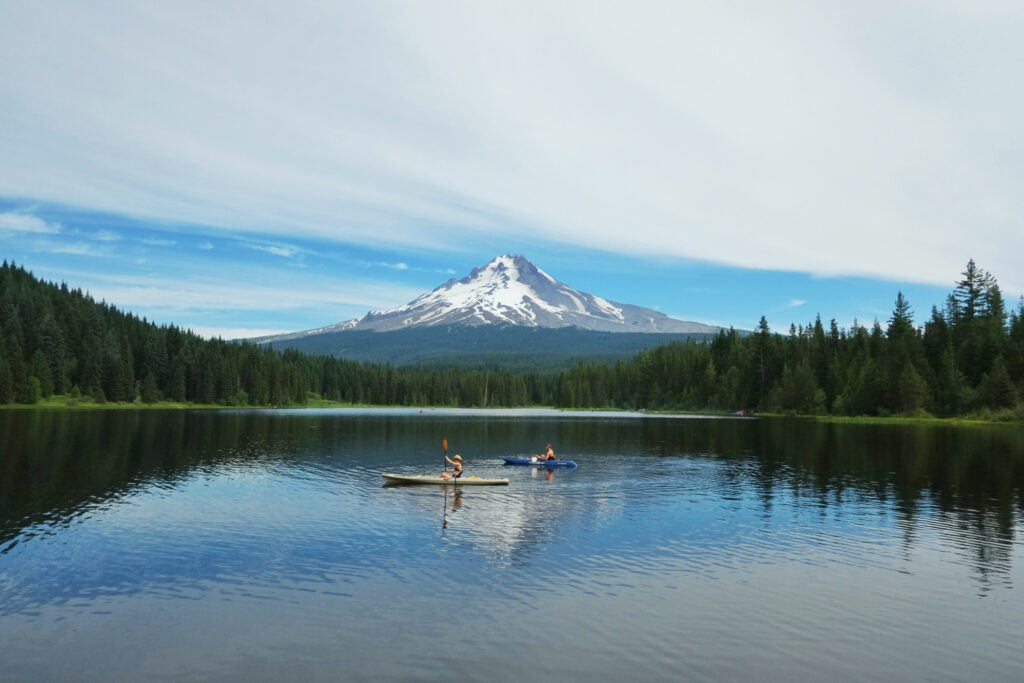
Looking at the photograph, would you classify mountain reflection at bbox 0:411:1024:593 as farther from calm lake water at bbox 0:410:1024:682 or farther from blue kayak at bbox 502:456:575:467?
blue kayak at bbox 502:456:575:467

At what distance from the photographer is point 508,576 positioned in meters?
30.6

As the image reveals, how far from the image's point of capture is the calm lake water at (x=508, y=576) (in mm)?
21562

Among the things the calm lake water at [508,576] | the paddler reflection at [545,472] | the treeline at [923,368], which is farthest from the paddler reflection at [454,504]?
the treeline at [923,368]

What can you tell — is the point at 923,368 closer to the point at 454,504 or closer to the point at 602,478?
the point at 602,478

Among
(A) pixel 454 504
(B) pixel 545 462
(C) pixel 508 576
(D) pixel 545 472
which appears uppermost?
(B) pixel 545 462

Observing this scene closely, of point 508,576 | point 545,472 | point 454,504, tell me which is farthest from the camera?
point 545,472

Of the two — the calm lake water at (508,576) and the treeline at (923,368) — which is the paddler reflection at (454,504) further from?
the treeline at (923,368)

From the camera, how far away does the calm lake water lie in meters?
21.6

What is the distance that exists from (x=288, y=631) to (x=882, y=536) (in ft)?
107

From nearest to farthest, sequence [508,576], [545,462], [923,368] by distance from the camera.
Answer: [508,576], [545,462], [923,368]

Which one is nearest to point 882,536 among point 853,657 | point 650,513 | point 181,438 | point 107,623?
point 650,513

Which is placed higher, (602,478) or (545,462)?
(545,462)

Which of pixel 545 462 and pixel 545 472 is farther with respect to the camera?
pixel 545 462

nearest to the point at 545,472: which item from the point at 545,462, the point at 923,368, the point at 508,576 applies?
the point at 545,462
